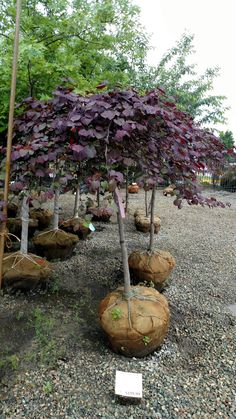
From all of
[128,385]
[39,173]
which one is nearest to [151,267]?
[128,385]

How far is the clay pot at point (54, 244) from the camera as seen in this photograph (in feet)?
10.1

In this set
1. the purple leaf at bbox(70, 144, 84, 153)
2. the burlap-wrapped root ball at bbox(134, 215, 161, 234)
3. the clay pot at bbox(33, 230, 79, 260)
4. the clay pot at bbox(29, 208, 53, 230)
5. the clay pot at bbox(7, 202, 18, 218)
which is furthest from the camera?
the burlap-wrapped root ball at bbox(134, 215, 161, 234)

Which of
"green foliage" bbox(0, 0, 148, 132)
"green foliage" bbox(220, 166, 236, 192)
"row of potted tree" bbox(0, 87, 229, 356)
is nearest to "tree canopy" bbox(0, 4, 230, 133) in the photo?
"green foliage" bbox(0, 0, 148, 132)

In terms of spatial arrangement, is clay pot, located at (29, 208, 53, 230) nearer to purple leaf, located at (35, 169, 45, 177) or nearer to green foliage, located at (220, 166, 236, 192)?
purple leaf, located at (35, 169, 45, 177)

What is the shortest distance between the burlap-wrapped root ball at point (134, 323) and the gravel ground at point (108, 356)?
0.29 ft

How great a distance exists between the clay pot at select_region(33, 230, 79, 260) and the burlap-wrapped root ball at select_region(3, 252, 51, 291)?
1.72 ft

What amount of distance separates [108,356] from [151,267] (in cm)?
92

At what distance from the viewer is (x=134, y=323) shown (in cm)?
169

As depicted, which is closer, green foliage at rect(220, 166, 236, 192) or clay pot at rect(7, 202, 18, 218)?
clay pot at rect(7, 202, 18, 218)

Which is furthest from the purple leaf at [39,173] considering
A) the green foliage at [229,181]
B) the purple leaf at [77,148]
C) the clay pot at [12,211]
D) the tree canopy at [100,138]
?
the green foliage at [229,181]

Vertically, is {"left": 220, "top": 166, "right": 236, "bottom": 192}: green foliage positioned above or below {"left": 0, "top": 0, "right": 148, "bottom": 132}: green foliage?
below

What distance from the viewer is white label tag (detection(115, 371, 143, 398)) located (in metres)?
1.43

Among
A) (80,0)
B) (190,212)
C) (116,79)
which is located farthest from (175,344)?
(190,212)

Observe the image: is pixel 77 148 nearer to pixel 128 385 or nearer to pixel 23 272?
pixel 128 385
